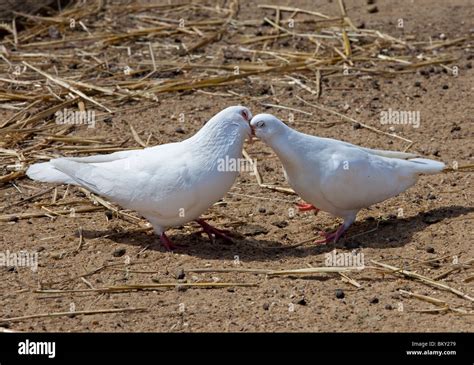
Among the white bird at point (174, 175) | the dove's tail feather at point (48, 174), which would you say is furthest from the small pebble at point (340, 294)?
the dove's tail feather at point (48, 174)

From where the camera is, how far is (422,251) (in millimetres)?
6895

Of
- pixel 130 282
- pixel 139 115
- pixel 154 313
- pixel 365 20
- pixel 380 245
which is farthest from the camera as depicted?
pixel 365 20

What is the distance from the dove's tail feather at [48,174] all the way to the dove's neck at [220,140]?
1031 millimetres

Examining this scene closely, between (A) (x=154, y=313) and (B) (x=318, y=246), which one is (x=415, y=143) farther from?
(A) (x=154, y=313)

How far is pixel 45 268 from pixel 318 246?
1.96 m

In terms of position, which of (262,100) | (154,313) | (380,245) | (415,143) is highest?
(262,100)

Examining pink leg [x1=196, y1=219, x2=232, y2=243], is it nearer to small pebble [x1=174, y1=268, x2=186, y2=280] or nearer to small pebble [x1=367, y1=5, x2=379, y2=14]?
Answer: small pebble [x1=174, y1=268, x2=186, y2=280]

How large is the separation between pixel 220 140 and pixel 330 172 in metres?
0.83

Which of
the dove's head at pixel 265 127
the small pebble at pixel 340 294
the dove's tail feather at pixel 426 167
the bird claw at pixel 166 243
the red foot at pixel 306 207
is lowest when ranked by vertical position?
the small pebble at pixel 340 294

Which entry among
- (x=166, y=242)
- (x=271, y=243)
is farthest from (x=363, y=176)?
(x=166, y=242)

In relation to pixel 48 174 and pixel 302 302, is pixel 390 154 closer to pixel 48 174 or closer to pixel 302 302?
pixel 302 302

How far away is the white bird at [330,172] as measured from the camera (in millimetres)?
7117

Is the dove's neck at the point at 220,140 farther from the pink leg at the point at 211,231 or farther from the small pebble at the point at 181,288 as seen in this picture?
the small pebble at the point at 181,288

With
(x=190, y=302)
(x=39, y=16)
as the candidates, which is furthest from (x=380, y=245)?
(x=39, y=16)
